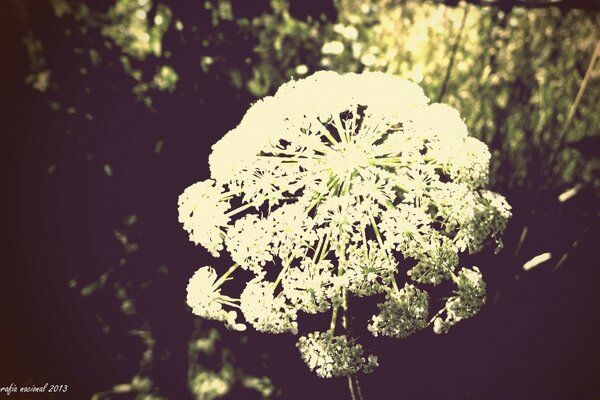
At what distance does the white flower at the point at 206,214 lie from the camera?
4.00 ft

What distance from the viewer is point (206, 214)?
4.03 ft

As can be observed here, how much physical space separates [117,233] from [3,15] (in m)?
1.13

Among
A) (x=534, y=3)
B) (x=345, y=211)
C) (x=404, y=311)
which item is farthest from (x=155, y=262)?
(x=534, y=3)

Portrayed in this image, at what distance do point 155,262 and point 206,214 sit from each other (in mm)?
881

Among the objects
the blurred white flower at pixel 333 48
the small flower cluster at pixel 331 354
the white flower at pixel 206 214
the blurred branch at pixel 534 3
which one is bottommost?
the small flower cluster at pixel 331 354

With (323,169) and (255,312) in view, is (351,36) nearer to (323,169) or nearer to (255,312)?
(323,169)

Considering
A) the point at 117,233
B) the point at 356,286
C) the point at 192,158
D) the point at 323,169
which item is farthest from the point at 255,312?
the point at 117,233

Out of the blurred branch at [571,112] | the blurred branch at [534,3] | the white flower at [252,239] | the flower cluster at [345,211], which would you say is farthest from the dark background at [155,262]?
the white flower at [252,239]

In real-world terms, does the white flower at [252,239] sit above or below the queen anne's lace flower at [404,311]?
above

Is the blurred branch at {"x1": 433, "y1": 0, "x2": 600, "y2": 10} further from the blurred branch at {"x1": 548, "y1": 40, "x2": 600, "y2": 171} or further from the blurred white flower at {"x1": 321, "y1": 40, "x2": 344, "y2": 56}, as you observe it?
the blurred white flower at {"x1": 321, "y1": 40, "x2": 344, "y2": 56}

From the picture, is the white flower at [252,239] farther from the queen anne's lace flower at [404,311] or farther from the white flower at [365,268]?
the queen anne's lace flower at [404,311]

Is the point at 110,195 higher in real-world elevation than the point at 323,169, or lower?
higher

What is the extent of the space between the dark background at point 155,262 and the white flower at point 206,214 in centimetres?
64

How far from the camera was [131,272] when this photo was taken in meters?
1.93
